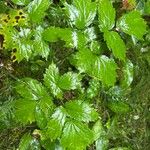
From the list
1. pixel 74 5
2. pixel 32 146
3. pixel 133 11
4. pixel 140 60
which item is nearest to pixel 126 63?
pixel 140 60

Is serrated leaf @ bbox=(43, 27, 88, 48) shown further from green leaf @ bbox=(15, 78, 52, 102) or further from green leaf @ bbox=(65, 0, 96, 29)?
green leaf @ bbox=(15, 78, 52, 102)

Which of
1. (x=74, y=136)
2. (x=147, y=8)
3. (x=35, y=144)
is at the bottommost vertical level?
(x=35, y=144)

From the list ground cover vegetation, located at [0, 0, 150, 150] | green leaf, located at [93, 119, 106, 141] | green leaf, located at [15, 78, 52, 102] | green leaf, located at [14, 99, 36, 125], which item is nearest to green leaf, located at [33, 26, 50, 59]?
ground cover vegetation, located at [0, 0, 150, 150]

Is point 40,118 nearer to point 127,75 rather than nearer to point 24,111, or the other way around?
point 24,111

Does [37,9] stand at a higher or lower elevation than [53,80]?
higher

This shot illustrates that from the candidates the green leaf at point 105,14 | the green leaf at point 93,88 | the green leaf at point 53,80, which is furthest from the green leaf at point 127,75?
the green leaf at point 53,80

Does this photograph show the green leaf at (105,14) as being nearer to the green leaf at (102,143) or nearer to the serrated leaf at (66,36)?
the serrated leaf at (66,36)

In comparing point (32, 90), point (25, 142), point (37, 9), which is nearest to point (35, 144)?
point (25, 142)
